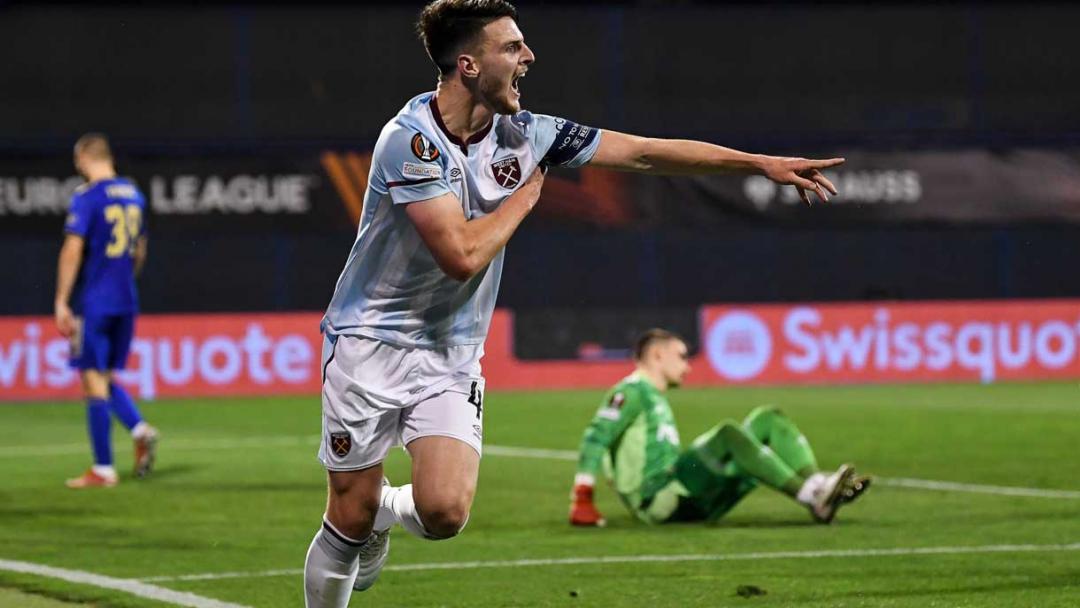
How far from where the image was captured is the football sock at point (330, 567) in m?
5.80

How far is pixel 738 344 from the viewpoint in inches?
888

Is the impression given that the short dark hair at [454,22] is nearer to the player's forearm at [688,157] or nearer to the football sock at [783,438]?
the player's forearm at [688,157]

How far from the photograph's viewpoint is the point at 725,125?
26.2m

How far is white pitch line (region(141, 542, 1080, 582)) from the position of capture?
806cm

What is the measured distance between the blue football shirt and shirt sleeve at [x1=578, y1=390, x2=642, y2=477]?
13.4 ft

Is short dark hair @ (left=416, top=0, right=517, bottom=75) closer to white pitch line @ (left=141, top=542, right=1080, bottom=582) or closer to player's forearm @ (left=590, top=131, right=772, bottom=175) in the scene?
player's forearm @ (left=590, top=131, right=772, bottom=175)

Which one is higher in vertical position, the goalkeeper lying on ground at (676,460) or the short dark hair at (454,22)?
the short dark hair at (454,22)

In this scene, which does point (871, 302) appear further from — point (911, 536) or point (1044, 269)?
point (911, 536)

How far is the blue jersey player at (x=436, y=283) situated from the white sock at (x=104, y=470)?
6.24m

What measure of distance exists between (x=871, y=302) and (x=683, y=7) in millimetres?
5291

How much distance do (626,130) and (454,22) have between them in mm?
20043

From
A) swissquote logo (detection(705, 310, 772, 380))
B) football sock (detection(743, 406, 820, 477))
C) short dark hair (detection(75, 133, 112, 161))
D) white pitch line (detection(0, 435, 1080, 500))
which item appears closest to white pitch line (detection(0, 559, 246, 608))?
football sock (detection(743, 406, 820, 477))

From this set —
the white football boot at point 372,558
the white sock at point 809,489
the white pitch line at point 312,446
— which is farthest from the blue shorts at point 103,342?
the white football boot at point 372,558

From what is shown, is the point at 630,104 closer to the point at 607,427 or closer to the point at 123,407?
the point at 123,407
